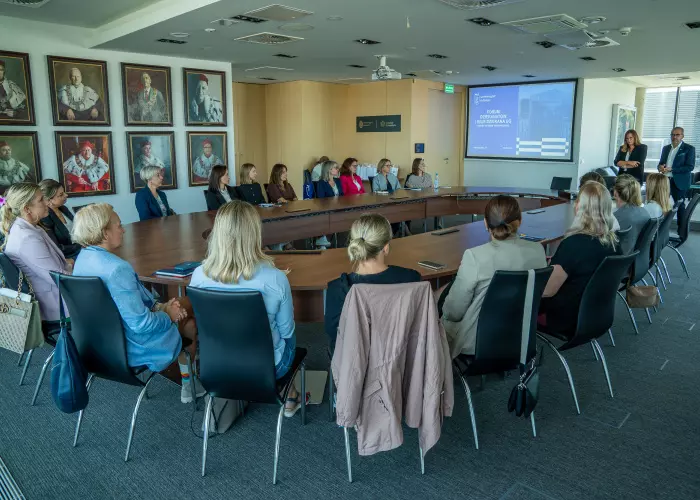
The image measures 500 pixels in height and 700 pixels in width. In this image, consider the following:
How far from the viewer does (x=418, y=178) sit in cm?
909

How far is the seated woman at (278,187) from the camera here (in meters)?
7.62

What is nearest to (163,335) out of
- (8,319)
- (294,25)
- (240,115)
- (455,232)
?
(8,319)

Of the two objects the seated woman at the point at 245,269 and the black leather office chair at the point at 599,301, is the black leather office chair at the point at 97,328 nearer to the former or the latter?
the seated woman at the point at 245,269

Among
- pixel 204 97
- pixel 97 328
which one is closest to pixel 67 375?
pixel 97 328

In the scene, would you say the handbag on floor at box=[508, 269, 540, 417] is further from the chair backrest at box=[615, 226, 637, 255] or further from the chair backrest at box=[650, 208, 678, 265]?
the chair backrest at box=[650, 208, 678, 265]

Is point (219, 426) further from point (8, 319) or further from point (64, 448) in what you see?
point (8, 319)

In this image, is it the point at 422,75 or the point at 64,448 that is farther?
the point at 422,75

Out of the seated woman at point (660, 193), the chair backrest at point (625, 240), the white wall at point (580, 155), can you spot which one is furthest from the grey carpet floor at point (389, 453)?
the white wall at point (580, 155)

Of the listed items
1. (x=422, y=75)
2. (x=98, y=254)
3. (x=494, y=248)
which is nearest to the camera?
(x=98, y=254)

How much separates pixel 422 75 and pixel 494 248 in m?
7.79

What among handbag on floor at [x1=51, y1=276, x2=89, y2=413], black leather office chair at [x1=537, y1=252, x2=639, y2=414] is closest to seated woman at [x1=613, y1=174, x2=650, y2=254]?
black leather office chair at [x1=537, y1=252, x2=639, y2=414]

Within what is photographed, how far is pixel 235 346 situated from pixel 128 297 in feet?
1.86

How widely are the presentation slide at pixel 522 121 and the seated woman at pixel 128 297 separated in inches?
386

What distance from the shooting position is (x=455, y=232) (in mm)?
4707
